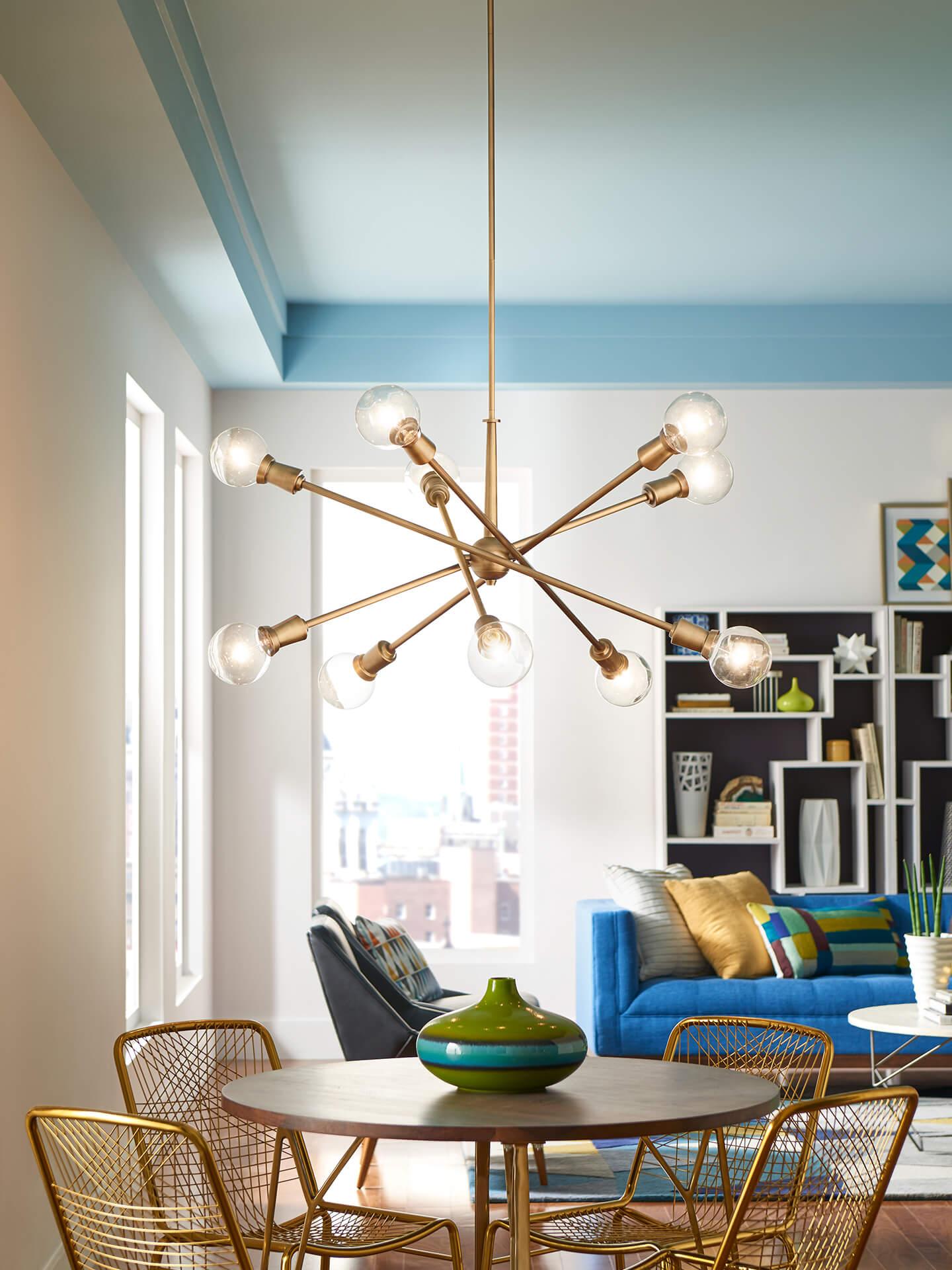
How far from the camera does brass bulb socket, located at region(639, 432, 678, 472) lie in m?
2.72

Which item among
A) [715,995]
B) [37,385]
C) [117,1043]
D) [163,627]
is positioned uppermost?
[37,385]

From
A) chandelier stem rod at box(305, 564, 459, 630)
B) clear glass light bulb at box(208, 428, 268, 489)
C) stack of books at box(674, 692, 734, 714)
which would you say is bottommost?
stack of books at box(674, 692, 734, 714)

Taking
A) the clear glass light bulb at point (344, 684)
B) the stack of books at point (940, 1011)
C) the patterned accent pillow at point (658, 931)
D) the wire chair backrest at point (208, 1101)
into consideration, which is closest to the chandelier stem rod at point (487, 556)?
the clear glass light bulb at point (344, 684)

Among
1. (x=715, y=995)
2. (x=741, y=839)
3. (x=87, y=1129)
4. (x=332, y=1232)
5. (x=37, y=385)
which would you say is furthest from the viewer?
(x=741, y=839)

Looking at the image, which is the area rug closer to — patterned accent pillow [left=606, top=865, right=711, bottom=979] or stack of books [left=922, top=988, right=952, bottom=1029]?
stack of books [left=922, top=988, right=952, bottom=1029]

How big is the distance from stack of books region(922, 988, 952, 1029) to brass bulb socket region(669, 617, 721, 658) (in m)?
2.48

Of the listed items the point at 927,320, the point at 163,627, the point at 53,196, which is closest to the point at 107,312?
the point at 53,196

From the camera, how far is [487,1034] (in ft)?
8.24

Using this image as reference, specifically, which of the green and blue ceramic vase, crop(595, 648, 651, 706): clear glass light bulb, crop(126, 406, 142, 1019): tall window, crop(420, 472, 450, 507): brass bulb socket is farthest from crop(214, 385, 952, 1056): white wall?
the green and blue ceramic vase

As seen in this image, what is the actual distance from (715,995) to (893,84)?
3.22 m

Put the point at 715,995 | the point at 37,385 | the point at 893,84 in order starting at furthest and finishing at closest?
the point at 715,995
the point at 893,84
the point at 37,385

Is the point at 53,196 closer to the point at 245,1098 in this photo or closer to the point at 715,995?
the point at 245,1098

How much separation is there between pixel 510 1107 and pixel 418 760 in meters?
4.14

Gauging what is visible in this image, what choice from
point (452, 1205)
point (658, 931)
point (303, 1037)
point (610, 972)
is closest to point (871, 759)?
point (658, 931)
